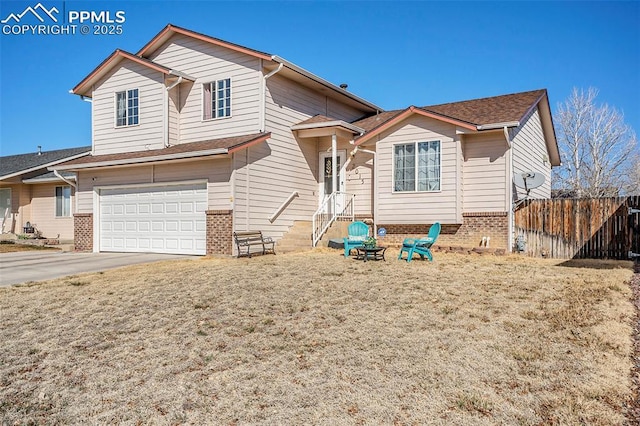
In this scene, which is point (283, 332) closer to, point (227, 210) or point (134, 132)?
point (227, 210)

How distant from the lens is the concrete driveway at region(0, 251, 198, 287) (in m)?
10.6

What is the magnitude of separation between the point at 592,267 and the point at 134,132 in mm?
14352

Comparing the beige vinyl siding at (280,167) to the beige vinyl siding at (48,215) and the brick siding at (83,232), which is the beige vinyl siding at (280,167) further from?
the beige vinyl siding at (48,215)

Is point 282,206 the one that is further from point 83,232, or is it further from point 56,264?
point 83,232

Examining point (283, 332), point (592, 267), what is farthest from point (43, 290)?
point (592, 267)

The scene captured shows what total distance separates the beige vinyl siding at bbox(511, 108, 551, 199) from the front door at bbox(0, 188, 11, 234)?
23803 mm

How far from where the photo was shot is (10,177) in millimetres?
22594

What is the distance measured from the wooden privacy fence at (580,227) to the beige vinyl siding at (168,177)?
8643 mm

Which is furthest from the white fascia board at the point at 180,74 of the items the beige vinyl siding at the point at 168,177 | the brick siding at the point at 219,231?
the brick siding at the point at 219,231

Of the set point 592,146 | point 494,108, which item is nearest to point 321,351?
point 494,108

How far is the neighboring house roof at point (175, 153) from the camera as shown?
1335 centimetres

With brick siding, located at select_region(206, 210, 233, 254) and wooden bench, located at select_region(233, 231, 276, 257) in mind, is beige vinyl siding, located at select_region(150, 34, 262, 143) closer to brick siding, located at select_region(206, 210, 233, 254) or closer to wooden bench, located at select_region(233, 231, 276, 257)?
brick siding, located at select_region(206, 210, 233, 254)

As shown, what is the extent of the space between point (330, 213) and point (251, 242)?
147 inches

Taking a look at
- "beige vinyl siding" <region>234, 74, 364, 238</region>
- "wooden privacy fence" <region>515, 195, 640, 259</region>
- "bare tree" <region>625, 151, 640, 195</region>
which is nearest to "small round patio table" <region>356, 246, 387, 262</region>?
"beige vinyl siding" <region>234, 74, 364, 238</region>
